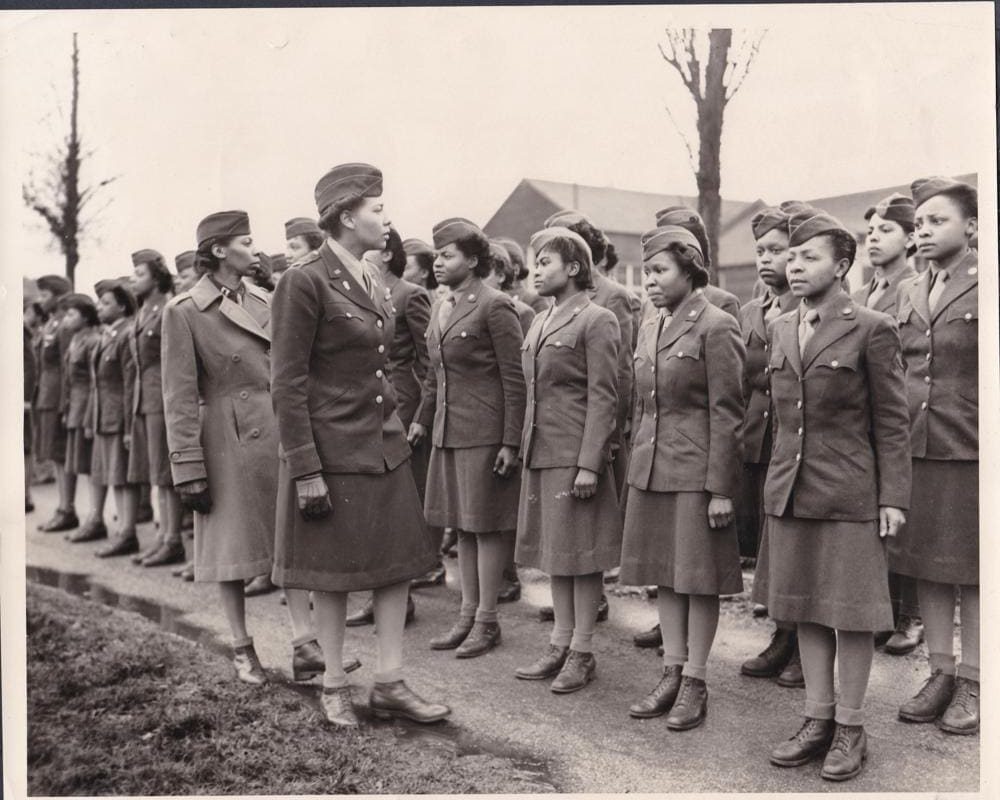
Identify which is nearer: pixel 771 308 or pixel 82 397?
pixel 771 308

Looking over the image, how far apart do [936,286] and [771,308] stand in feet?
3.27

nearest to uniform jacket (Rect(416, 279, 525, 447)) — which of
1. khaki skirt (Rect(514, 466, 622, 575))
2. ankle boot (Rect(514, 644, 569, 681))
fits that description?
khaki skirt (Rect(514, 466, 622, 575))

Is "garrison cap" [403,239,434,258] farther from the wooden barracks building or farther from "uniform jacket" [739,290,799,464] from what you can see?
"uniform jacket" [739,290,799,464]

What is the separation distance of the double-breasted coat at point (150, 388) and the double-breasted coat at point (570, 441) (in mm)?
3557

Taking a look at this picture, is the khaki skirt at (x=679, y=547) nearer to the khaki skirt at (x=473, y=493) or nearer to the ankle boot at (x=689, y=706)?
the ankle boot at (x=689, y=706)

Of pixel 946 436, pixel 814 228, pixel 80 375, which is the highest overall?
pixel 814 228

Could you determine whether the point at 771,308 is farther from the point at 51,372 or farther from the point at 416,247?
the point at 51,372

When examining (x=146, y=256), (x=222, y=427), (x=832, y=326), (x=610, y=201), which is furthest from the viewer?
(x=610, y=201)

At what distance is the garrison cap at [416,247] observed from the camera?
24.9 feet

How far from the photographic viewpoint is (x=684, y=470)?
15.3 feet

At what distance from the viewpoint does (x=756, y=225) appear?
18.1 feet

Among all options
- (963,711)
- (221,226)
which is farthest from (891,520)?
(221,226)

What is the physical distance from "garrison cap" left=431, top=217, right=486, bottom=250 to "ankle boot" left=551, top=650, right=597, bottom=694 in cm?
228

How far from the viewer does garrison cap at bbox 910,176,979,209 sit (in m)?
4.51
